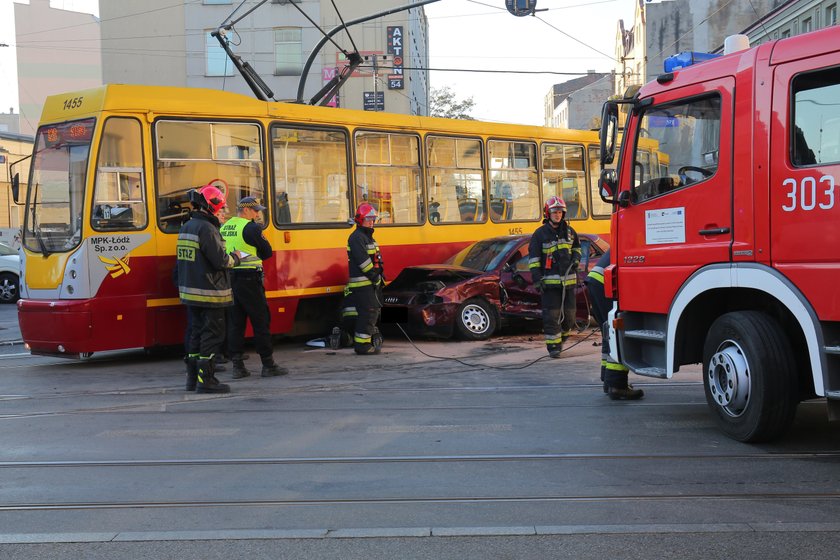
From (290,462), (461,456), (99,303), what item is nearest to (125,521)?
(290,462)

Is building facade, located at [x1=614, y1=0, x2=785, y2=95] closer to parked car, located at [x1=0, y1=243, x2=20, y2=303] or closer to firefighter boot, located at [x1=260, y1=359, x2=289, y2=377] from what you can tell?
parked car, located at [x1=0, y1=243, x2=20, y2=303]

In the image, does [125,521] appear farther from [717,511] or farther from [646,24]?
[646,24]

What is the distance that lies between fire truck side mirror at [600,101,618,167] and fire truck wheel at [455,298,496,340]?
566 cm

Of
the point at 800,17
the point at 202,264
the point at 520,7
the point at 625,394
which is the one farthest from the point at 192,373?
the point at 800,17

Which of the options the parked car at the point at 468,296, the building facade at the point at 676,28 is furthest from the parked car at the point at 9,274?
the building facade at the point at 676,28

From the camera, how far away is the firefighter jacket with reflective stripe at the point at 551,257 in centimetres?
1055

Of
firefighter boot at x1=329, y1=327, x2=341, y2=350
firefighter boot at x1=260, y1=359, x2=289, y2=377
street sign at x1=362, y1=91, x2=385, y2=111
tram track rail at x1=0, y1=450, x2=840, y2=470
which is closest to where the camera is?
tram track rail at x1=0, y1=450, x2=840, y2=470

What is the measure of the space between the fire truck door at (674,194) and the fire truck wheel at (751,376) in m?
0.50

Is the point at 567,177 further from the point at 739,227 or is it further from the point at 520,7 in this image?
the point at 739,227

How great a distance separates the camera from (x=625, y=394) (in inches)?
315

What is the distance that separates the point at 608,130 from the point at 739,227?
4.63 ft

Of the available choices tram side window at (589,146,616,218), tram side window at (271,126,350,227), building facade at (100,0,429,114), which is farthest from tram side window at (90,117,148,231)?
building facade at (100,0,429,114)

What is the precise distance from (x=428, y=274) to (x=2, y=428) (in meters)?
6.67

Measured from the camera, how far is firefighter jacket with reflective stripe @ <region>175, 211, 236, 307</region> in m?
8.61
